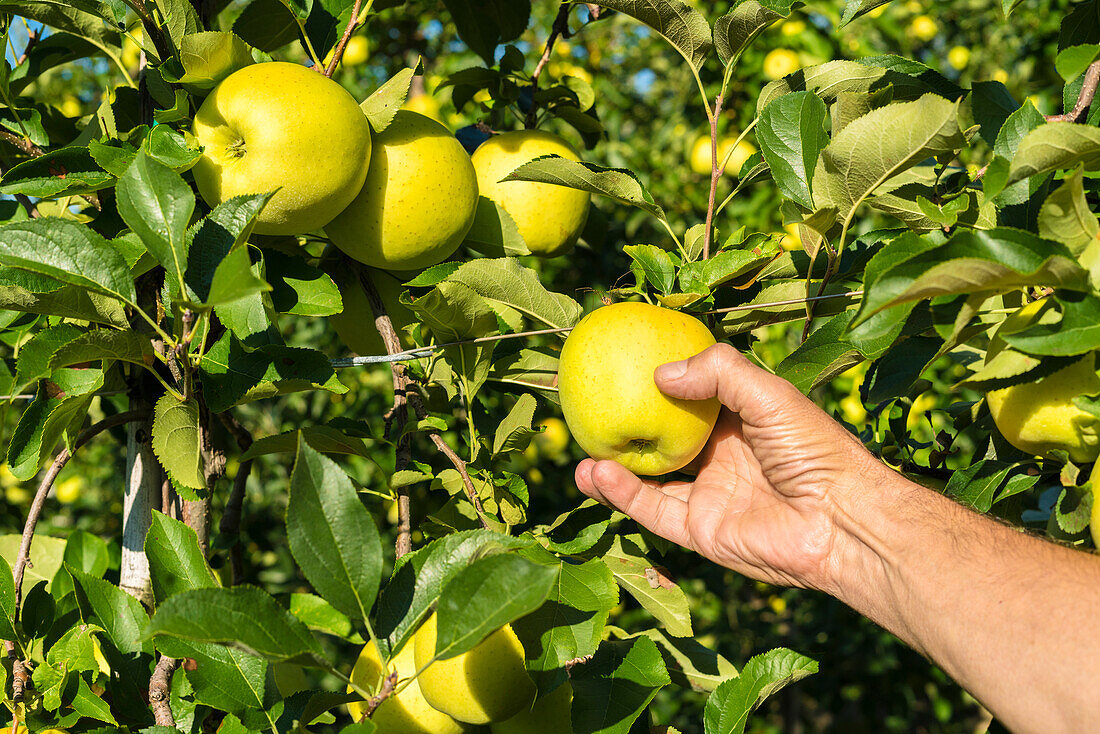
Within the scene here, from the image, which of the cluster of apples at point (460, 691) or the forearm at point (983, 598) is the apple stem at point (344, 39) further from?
the forearm at point (983, 598)

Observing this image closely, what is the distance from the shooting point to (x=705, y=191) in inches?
108

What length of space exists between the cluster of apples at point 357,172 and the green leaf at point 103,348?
0.69 feet

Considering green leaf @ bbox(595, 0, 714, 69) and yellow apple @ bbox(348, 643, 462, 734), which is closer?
yellow apple @ bbox(348, 643, 462, 734)

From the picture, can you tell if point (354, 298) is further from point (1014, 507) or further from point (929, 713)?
point (929, 713)

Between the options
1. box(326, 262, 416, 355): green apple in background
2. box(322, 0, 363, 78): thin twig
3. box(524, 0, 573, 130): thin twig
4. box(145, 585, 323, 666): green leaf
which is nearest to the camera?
box(145, 585, 323, 666): green leaf

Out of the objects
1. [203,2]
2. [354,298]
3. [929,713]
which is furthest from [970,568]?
[929,713]

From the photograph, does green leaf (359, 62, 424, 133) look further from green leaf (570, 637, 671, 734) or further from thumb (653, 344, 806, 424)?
green leaf (570, 637, 671, 734)

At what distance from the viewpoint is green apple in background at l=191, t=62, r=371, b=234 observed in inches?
37.4

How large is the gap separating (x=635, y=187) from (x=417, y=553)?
0.60 m

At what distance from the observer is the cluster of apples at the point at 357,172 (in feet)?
3.15

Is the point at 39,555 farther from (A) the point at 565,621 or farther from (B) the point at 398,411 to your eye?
(A) the point at 565,621

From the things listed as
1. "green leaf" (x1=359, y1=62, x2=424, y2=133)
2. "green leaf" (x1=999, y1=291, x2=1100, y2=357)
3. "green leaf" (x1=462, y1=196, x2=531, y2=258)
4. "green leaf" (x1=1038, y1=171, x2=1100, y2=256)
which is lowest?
"green leaf" (x1=462, y1=196, x2=531, y2=258)

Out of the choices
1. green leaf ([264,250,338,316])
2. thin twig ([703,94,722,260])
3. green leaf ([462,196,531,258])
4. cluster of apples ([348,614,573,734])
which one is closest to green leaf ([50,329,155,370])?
green leaf ([264,250,338,316])

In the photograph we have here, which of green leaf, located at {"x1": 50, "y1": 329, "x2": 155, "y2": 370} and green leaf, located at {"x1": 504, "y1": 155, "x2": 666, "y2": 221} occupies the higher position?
green leaf, located at {"x1": 504, "y1": 155, "x2": 666, "y2": 221}
